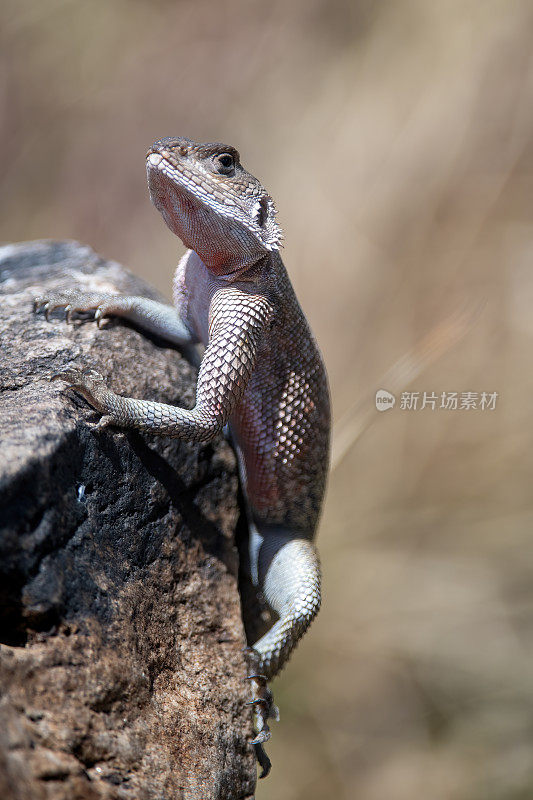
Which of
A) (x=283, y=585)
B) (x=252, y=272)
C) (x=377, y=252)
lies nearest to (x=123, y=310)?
(x=252, y=272)

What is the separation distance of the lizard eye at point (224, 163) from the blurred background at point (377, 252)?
2.34m

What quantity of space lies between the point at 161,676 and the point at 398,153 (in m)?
4.64

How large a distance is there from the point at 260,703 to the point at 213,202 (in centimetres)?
198

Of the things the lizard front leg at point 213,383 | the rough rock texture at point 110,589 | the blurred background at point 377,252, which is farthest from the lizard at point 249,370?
the blurred background at point 377,252

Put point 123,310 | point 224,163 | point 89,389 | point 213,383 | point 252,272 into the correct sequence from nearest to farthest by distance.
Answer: point 89,389
point 213,383
point 224,163
point 252,272
point 123,310

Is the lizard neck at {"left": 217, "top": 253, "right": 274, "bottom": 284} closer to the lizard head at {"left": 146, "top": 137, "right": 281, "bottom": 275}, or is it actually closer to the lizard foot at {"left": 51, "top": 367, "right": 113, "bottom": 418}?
the lizard head at {"left": 146, "top": 137, "right": 281, "bottom": 275}

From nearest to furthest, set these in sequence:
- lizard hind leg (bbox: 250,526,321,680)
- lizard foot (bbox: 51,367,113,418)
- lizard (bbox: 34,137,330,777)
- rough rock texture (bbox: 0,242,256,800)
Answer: rough rock texture (bbox: 0,242,256,800), lizard foot (bbox: 51,367,113,418), lizard (bbox: 34,137,330,777), lizard hind leg (bbox: 250,526,321,680)

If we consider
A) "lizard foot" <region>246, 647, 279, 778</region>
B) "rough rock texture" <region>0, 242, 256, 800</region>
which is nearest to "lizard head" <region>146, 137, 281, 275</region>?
"rough rock texture" <region>0, 242, 256, 800</region>

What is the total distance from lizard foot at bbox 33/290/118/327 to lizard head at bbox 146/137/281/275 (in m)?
0.45

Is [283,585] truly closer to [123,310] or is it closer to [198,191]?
[123,310]

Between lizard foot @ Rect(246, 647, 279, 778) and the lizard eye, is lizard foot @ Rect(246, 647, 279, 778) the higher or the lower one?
the lower one

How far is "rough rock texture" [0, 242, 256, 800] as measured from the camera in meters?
1.79

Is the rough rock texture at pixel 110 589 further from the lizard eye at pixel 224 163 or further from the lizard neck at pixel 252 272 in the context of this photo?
the lizard eye at pixel 224 163

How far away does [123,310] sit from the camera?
9.43 feet
